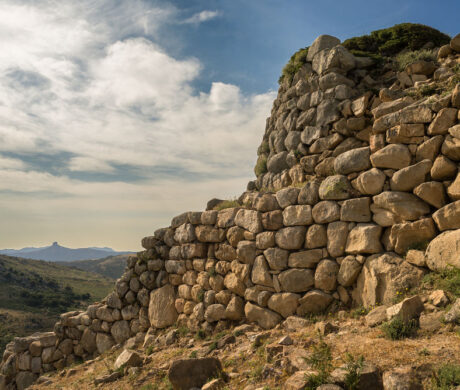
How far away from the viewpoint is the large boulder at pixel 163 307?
8.39m

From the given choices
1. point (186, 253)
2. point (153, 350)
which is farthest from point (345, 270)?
point (153, 350)

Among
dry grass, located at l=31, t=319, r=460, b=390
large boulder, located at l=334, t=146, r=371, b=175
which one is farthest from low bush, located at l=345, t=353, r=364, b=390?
large boulder, located at l=334, t=146, r=371, b=175

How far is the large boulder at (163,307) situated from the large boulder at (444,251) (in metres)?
6.17

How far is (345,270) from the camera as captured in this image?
5848 mm

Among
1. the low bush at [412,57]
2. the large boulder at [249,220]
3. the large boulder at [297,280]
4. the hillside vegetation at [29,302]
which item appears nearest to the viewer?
the large boulder at [297,280]

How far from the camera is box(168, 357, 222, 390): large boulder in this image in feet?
15.9

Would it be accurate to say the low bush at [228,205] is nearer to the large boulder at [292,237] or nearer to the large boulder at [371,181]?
the large boulder at [292,237]

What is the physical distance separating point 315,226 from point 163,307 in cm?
480

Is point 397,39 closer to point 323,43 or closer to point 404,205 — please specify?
point 323,43

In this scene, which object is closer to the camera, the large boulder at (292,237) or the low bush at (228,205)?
the large boulder at (292,237)

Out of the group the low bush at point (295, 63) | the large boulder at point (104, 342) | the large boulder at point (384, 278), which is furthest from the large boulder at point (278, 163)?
the large boulder at point (104, 342)

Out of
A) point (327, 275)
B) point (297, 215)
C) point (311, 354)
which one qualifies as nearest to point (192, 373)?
point (311, 354)

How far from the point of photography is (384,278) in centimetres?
532

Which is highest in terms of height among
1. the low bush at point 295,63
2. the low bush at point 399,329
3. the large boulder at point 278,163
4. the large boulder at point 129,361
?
the low bush at point 295,63
